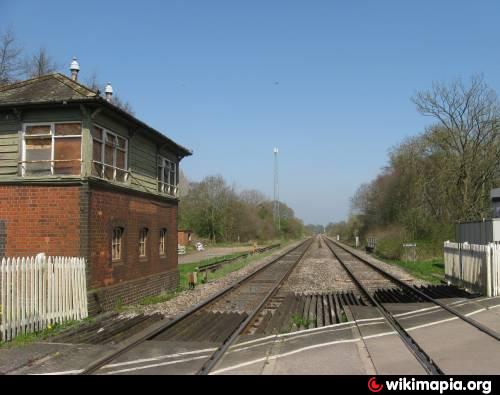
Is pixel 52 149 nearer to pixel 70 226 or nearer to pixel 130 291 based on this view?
pixel 70 226

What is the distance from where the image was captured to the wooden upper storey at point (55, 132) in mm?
12844

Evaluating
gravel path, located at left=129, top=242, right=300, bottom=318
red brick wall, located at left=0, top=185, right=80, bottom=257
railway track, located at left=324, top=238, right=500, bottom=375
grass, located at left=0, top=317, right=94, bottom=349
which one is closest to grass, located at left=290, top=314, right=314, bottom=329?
railway track, located at left=324, top=238, right=500, bottom=375

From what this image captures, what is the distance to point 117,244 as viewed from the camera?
14742 millimetres

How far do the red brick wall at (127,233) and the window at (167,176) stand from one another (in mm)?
626

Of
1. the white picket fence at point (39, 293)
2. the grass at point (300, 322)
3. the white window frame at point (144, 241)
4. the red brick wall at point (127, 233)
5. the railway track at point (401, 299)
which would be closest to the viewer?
the railway track at point (401, 299)

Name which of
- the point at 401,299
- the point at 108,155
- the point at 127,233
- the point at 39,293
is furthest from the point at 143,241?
the point at 401,299

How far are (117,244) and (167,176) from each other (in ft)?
17.8

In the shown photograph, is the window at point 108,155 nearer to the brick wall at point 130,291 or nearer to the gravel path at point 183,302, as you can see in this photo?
the brick wall at point 130,291

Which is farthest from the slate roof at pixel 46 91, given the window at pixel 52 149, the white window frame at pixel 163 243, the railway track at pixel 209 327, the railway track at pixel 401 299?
the railway track at pixel 401 299

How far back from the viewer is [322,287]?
729 inches

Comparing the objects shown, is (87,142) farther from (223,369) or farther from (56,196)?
(223,369)

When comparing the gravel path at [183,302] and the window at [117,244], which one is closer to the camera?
the gravel path at [183,302]

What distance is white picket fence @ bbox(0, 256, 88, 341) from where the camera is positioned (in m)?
9.23

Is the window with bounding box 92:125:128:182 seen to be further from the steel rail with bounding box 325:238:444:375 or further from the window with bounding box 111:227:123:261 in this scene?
the steel rail with bounding box 325:238:444:375
